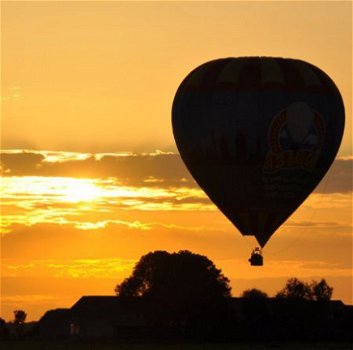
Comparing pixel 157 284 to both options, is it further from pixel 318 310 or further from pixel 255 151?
pixel 255 151

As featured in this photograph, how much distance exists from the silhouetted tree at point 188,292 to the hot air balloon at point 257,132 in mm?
28499

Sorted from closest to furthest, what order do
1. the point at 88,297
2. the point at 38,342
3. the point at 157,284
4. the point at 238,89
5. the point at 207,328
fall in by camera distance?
the point at 238,89
the point at 38,342
the point at 207,328
the point at 157,284
the point at 88,297

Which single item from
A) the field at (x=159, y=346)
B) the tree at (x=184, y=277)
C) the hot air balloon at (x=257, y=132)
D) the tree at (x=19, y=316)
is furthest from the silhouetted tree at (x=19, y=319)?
the hot air balloon at (x=257, y=132)

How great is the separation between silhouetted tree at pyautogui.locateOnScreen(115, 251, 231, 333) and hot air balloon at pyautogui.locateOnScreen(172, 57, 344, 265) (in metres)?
28.5

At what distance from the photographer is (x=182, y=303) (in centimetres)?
13738

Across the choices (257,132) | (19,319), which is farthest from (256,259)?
(19,319)

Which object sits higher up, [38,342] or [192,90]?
[192,90]

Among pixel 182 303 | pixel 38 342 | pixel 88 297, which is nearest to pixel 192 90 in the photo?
pixel 38 342

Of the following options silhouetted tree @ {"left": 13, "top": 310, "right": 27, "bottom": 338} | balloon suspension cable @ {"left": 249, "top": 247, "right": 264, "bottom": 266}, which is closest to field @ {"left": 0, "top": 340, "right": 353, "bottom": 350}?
balloon suspension cable @ {"left": 249, "top": 247, "right": 264, "bottom": 266}

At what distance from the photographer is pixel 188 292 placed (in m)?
139

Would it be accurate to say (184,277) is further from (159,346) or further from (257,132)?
(257,132)

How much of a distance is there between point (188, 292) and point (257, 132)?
126ft

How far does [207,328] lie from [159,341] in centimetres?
829

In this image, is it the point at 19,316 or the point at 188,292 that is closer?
the point at 188,292
